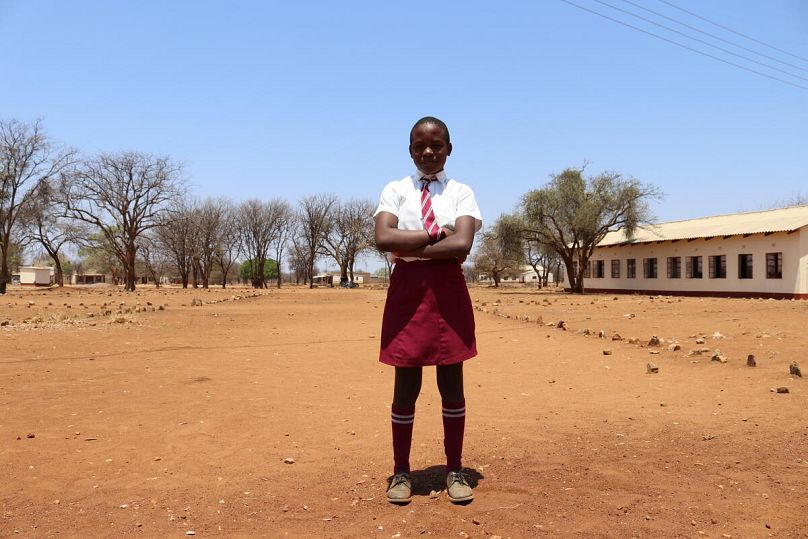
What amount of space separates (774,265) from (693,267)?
594 centimetres

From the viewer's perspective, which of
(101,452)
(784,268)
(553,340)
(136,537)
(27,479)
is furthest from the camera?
(784,268)

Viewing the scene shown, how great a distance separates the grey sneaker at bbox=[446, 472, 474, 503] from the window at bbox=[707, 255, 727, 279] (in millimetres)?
35386

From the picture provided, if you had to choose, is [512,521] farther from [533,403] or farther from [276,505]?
[533,403]

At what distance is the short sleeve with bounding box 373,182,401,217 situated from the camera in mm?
3117

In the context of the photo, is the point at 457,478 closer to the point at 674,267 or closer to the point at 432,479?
the point at 432,479

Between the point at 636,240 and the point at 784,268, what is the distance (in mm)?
12274

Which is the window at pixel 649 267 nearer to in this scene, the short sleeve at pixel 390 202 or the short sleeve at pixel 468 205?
the short sleeve at pixel 468 205

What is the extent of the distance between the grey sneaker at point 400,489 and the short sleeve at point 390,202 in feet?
4.48

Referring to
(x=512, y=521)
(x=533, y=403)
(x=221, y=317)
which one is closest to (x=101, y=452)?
(x=512, y=521)

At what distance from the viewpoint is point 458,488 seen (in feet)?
9.78

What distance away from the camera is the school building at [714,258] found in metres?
29.4

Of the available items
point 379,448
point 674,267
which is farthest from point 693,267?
point 379,448

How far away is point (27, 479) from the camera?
11.1 feet

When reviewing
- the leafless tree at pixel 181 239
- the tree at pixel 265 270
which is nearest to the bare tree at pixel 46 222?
the leafless tree at pixel 181 239
